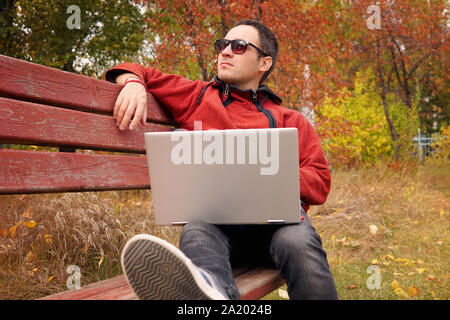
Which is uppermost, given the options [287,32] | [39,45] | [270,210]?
[39,45]

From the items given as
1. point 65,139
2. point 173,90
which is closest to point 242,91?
point 173,90

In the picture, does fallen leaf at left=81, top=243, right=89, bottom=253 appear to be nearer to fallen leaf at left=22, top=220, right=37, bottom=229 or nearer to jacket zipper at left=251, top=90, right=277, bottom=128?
fallen leaf at left=22, top=220, right=37, bottom=229

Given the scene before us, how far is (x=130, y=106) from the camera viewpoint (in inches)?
83.0

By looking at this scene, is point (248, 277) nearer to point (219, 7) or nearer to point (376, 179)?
point (219, 7)

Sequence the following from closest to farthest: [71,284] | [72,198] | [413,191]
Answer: [71,284] → [72,198] → [413,191]

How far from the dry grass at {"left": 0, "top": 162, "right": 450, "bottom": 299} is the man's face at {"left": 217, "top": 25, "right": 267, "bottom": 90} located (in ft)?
4.67

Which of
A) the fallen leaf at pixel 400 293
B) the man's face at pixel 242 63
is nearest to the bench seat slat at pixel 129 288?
the man's face at pixel 242 63

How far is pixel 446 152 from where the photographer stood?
40.0 ft

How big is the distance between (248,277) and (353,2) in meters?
8.90

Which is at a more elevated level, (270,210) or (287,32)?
(287,32)

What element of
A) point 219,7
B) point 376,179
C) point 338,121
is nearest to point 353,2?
point 338,121

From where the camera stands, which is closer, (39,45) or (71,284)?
(71,284)

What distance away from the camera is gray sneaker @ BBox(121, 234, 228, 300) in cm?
132
